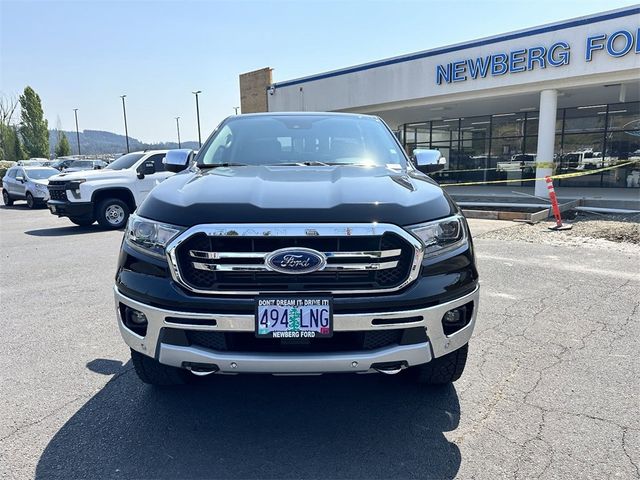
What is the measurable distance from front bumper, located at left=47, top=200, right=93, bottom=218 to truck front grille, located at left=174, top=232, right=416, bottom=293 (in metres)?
9.30

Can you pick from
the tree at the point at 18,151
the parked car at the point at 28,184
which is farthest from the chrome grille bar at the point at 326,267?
the tree at the point at 18,151

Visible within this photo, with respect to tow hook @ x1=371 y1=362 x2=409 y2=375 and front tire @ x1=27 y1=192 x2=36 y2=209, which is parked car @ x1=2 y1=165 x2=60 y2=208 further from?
tow hook @ x1=371 y1=362 x2=409 y2=375

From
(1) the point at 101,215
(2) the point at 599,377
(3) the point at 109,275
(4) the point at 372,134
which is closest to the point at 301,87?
(1) the point at 101,215

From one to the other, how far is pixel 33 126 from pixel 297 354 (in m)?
67.1

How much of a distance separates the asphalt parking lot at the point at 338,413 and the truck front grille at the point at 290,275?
2.94ft

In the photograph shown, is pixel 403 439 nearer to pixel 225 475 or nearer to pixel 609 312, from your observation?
pixel 225 475

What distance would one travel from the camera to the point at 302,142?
12.4 feet

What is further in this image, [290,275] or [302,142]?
[302,142]

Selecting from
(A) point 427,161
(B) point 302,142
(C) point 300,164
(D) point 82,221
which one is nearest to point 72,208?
(D) point 82,221

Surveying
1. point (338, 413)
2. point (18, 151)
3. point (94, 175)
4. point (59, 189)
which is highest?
point (18, 151)

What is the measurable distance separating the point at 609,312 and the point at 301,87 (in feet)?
61.9

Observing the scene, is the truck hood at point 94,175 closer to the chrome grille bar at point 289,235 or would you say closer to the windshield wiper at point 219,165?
the windshield wiper at point 219,165

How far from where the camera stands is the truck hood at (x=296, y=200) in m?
2.28

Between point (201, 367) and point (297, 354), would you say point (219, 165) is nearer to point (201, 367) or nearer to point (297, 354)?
point (201, 367)
